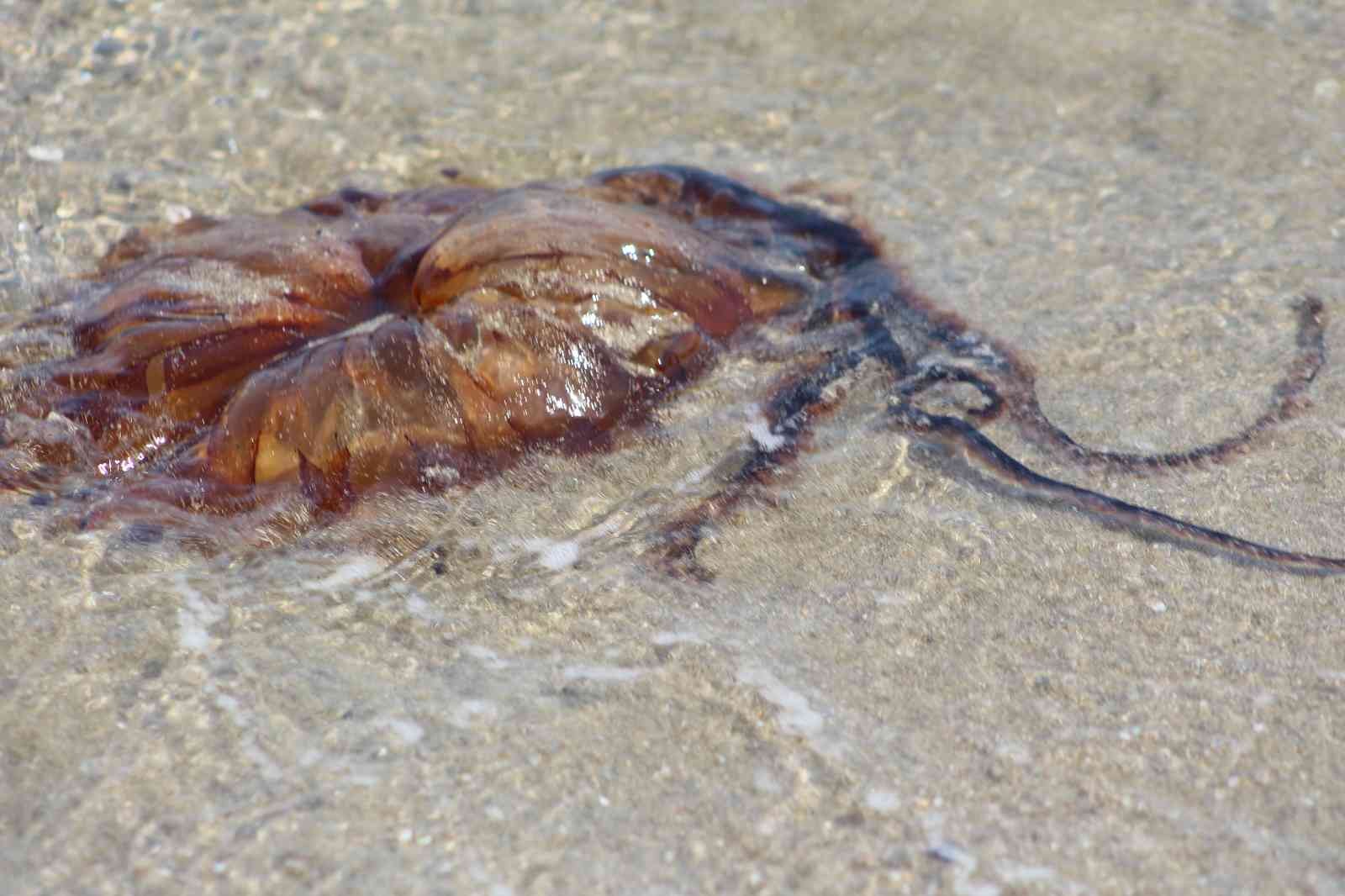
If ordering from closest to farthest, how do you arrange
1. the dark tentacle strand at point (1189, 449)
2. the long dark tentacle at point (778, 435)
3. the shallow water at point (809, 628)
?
1. the shallow water at point (809, 628)
2. the long dark tentacle at point (778, 435)
3. the dark tentacle strand at point (1189, 449)

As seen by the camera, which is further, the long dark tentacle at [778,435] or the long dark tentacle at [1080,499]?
the long dark tentacle at [778,435]

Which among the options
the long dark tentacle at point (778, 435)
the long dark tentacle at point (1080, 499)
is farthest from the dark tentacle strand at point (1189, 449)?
the long dark tentacle at point (778, 435)

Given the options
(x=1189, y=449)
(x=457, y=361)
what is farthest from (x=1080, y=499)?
(x=457, y=361)

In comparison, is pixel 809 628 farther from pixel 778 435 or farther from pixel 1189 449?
pixel 1189 449

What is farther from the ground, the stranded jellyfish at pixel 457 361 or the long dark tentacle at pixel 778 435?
the stranded jellyfish at pixel 457 361

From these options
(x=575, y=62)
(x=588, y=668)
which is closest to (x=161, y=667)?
(x=588, y=668)

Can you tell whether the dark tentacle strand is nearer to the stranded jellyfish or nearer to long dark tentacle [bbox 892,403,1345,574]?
the stranded jellyfish

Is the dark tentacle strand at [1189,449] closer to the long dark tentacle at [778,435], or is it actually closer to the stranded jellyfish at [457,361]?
the stranded jellyfish at [457,361]
